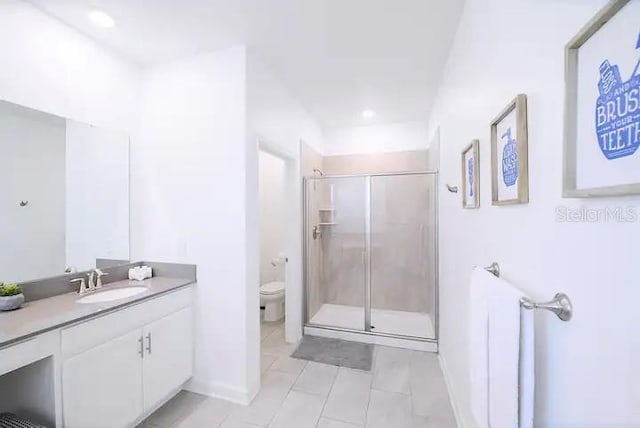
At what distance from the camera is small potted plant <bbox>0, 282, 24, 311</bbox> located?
1438 millimetres

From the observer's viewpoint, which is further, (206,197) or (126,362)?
(206,197)

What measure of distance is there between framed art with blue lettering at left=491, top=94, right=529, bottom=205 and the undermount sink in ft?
7.19

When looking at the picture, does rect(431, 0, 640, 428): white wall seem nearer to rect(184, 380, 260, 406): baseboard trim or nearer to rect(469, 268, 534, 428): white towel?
rect(469, 268, 534, 428): white towel

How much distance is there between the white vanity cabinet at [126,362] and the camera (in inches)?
54.0

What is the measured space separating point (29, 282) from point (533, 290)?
2581 mm

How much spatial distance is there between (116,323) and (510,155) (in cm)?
216

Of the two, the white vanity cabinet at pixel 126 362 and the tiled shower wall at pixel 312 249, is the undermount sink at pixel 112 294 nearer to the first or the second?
the white vanity cabinet at pixel 126 362

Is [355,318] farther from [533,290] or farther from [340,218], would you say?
[533,290]

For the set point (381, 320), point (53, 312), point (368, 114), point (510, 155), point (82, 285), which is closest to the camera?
point (510, 155)

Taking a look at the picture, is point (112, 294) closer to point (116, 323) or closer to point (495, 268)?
point (116, 323)

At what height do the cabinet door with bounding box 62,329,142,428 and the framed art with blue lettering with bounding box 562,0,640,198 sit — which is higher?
the framed art with blue lettering with bounding box 562,0,640,198

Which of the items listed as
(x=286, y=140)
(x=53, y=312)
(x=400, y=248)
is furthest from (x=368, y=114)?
(x=53, y=312)

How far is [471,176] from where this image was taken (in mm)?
1521

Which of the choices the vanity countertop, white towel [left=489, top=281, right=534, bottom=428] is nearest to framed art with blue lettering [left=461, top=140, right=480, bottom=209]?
white towel [left=489, top=281, right=534, bottom=428]
